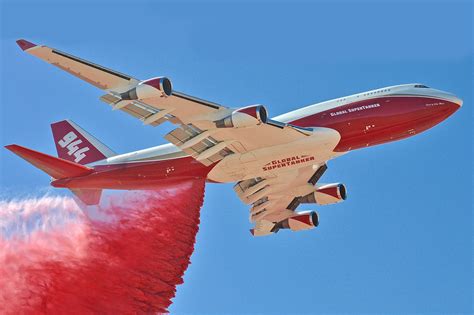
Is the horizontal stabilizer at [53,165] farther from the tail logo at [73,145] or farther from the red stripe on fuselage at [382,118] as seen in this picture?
the red stripe on fuselage at [382,118]

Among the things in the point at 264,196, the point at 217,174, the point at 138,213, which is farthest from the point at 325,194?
the point at 138,213

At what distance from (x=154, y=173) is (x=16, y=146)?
22.1 ft

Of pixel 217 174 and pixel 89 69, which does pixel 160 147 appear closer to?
pixel 217 174

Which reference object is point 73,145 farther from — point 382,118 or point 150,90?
point 382,118

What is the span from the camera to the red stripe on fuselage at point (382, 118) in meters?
42.2

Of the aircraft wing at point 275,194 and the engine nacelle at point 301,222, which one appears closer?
the aircraft wing at point 275,194

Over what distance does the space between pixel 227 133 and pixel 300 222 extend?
1039 cm

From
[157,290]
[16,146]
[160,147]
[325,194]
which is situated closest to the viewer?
[157,290]

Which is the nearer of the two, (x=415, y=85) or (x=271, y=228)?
(x=415, y=85)

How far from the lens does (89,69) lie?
3934 cm

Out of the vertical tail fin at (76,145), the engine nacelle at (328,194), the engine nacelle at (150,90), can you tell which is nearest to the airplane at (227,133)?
the engine nacelle at (150,90)

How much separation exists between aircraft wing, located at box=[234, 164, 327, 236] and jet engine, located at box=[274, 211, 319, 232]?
0.20 metres

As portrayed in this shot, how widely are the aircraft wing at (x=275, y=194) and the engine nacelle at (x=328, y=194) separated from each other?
0.37 metres

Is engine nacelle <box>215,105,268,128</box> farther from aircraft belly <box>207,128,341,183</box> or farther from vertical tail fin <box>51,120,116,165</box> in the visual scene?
vertical tail fin <box>51,120,116,165</box>
